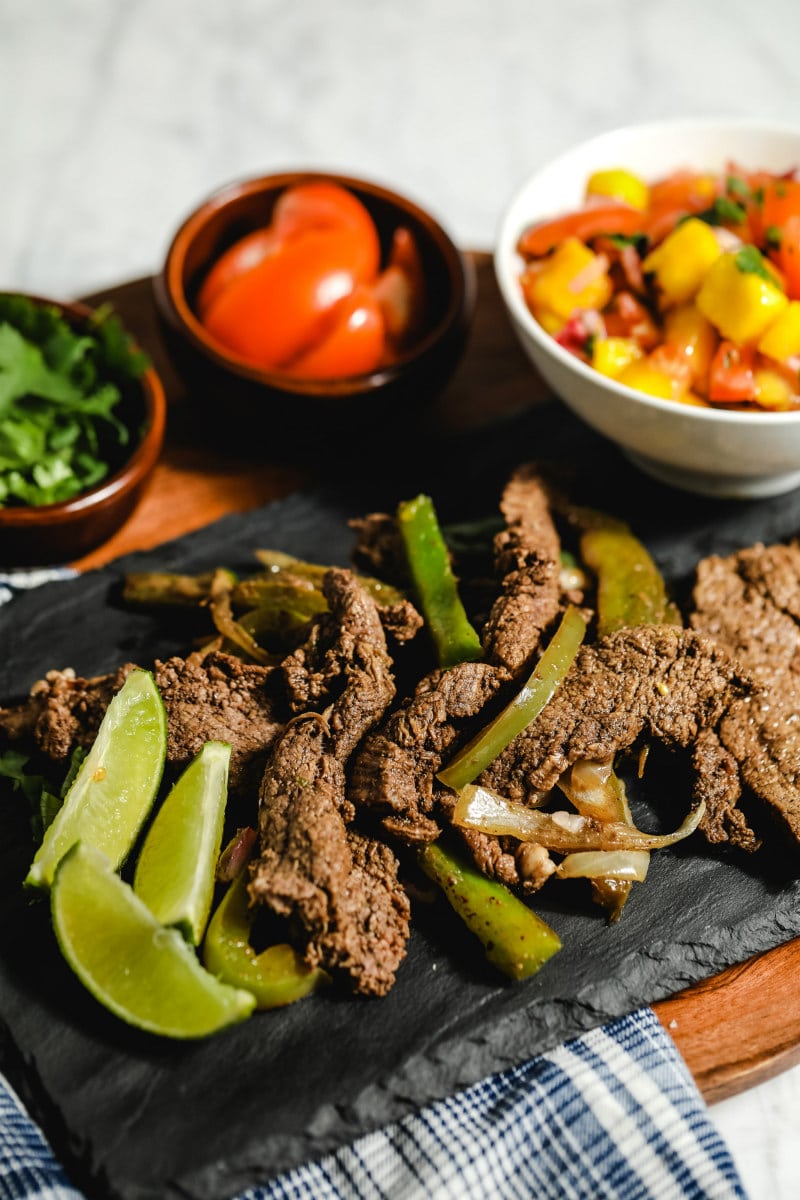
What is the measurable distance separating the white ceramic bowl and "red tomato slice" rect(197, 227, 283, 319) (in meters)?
1.20

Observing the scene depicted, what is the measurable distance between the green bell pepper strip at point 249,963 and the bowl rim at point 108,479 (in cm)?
190

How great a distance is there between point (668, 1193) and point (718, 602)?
2.19 metres

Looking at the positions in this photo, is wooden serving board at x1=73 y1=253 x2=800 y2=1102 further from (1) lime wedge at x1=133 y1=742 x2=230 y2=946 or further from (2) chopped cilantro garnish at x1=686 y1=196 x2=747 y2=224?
(1) lime wedge at x1=133 y1=742 x2=230 y2=946

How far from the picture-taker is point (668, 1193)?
3357 mm

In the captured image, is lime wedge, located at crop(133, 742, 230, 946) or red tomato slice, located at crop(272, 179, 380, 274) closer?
lime wedge, located at crop(133, 742, 230, 946)

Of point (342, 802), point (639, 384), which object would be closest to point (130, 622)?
point (342, 802)

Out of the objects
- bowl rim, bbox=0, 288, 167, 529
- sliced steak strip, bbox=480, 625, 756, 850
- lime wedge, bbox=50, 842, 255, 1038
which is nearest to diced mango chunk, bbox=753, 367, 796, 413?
sliced steak strip, bbox=480, 625, 756, 850

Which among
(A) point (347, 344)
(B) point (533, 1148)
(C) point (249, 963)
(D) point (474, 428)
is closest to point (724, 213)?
(D) point (474, 428)

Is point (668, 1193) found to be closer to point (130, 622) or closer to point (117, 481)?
point (130, 622)

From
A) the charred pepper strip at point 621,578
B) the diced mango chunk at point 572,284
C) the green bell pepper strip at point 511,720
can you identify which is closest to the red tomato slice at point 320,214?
the diced mango chunk at point 572,284

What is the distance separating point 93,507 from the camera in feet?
15.3

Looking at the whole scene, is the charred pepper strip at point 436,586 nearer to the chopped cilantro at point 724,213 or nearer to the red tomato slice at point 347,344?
the red tomato slice at point 347,344

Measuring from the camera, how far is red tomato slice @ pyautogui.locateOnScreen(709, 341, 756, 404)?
15.3 ft

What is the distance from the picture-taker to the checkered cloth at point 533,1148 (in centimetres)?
333
